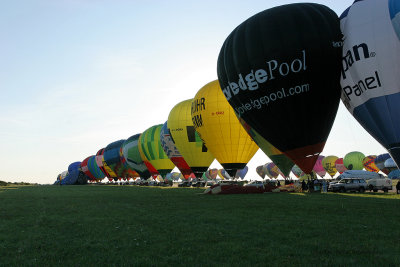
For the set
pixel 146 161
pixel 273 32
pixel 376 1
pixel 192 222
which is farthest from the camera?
pixel 146 161

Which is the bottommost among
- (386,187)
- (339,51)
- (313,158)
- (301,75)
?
(386,187)

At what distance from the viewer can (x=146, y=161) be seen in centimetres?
7088

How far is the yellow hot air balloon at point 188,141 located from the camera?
48625mm

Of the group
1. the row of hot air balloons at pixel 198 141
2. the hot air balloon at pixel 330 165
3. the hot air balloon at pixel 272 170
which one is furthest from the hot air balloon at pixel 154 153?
the hot air balloon at pixel 272 170

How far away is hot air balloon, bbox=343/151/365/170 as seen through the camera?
95688 mm

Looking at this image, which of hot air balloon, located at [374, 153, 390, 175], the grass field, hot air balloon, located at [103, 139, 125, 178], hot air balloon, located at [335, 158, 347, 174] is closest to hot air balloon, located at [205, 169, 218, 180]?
hot air balloon, located at [335, 158, 347, 174]

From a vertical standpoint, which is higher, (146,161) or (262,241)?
(146,161)

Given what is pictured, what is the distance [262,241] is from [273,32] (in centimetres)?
1675

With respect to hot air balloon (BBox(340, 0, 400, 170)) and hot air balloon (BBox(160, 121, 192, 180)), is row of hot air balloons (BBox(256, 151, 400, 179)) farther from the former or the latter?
hot air balloon (BBox(340, 0, 400, 170))

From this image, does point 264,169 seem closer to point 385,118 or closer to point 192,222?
point 385,118

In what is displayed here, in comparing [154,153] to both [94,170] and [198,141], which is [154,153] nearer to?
[198,141]

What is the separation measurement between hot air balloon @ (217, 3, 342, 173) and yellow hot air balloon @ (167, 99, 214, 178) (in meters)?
24.6

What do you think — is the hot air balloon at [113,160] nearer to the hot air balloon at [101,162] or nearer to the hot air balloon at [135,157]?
the hot air balloon at [101,162]

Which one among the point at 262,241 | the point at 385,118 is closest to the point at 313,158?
the point at 385,118
